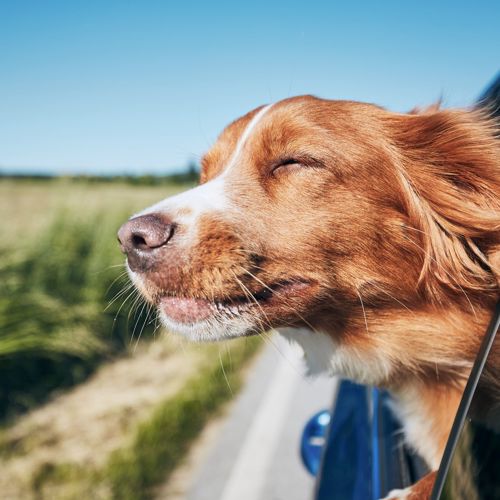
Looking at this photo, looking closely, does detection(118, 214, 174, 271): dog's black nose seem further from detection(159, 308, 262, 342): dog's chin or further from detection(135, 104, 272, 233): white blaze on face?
detection(159, 308, 262, 342): dog's chin

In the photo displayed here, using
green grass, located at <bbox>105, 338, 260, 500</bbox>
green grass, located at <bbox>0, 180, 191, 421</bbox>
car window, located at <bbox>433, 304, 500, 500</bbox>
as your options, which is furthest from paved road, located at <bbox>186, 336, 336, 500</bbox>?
car window, located at <bbox>433, 304, 500, 500</bbox>

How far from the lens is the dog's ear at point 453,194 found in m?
1.75

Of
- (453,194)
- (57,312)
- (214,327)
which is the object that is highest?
(453,194)

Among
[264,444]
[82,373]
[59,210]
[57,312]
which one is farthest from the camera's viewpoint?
[59,210]

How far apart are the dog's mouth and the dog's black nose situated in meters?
0.16

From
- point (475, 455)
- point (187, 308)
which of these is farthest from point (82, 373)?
point (475, 455)

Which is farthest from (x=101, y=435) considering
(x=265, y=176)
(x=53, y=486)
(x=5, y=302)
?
(x=265, y=176)

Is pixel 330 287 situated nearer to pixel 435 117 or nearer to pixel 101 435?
pixel 435 117

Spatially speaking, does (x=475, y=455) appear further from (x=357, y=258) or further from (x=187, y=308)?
(x=187, y=308)

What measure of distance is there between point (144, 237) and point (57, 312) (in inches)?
195

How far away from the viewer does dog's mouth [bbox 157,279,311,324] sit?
5.97 ft

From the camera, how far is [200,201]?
1985 mm

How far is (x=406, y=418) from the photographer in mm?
1822

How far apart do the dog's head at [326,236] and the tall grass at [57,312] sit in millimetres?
2765
